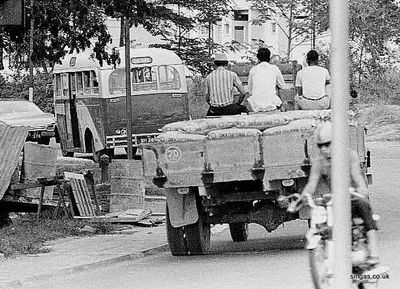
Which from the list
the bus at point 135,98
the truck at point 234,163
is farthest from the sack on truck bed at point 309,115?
the bus at point 135,98

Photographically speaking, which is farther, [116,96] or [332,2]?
[116,96]

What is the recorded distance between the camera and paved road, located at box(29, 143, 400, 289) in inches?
474

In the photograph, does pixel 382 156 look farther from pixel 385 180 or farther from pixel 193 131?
pixel 193 131

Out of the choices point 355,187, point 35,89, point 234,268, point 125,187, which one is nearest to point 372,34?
point 35,89

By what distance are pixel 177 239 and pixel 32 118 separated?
75.2 feet

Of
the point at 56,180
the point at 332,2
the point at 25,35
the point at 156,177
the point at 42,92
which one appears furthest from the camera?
the point at 42,92

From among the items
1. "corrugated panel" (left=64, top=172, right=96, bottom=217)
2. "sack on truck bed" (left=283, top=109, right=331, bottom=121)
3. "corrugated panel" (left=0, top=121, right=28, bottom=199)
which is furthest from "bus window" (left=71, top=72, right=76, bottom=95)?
"sack on truck bed" (left=283, top=109, right=331, bottom=121)

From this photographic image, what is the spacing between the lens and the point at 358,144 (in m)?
14.2

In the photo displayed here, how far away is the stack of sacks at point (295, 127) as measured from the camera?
1347cm

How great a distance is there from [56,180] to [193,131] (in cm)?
485

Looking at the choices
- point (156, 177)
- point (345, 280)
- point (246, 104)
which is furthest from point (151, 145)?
point (345, 280)

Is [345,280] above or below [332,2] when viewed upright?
below

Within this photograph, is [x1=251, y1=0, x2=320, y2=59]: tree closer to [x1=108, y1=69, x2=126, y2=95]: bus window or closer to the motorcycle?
[x1=108, y1=69, x2=126, y2=95]: bus window

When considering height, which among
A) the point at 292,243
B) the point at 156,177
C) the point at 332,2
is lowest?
the point at 292,243
